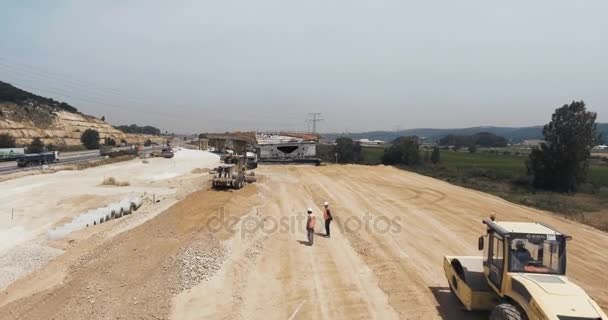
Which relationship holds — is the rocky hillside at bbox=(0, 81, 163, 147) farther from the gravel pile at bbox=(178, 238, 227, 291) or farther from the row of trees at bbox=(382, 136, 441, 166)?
the gravel pile at bbox=(178, 238, 227, 291)

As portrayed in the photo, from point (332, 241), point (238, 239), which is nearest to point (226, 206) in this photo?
point (238, 239)

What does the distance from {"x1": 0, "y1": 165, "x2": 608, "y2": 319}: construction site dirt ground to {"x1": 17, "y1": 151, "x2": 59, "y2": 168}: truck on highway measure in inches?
1864

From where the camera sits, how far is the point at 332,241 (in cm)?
1942

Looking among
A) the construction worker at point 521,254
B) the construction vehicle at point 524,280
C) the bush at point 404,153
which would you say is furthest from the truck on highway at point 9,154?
the construction worker at point 521,254

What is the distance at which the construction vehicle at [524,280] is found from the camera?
300 inches

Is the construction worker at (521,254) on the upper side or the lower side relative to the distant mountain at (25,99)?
lower

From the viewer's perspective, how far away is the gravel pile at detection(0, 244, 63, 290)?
55.3 feet

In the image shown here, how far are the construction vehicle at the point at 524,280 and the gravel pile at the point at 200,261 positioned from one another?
7.92m

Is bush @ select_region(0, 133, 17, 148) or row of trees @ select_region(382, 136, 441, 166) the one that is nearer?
row of trees @ select_region(382, 136, 441, 166)

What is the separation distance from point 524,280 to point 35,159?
69.8m

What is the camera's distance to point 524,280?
853 cm

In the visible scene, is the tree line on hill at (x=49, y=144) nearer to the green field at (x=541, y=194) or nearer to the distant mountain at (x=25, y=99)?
the distant mountain at (x=25, y=99)

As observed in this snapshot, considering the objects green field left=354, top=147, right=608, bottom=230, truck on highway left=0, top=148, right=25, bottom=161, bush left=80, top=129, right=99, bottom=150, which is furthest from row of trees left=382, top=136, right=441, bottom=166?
bush left=80, top=129, right=99, bottom=150

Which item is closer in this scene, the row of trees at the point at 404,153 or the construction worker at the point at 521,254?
the construction worker at the point at 521,254
